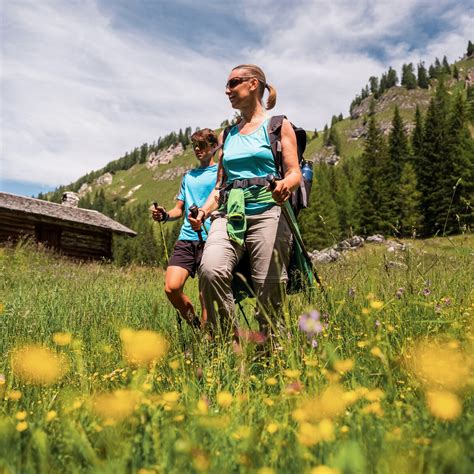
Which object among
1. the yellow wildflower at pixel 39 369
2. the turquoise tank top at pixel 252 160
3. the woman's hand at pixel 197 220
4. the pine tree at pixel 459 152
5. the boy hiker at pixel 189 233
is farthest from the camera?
the pine tree at pixel 459 152

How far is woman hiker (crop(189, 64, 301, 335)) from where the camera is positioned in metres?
2.96

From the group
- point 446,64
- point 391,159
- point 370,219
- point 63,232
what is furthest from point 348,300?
point 446,64

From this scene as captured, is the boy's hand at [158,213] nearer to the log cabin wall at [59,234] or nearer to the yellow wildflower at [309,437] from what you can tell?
the yellow wildflower at [309,437]

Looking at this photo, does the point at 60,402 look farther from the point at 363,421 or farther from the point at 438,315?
the point at 438,315

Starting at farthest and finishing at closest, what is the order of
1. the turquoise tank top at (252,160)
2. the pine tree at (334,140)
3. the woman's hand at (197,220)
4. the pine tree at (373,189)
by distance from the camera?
1. the pine tree at (334,140)
2. the pine tree at (373,189)
3. the woman's hand at (197,220)
4. the turquoise tank top at (252,160)

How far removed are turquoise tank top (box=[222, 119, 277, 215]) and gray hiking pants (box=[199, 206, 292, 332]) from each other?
0.11 meters

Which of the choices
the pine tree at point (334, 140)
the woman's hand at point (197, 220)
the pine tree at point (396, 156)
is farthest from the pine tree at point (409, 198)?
the pine tree at point (334, 140)

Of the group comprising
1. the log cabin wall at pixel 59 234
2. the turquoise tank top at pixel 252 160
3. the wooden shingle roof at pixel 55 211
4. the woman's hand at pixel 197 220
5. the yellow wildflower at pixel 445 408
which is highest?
the wooden shingle roof at pixel 55 211

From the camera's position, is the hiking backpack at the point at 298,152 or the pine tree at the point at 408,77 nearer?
the hiking backpack at the point at 298,152

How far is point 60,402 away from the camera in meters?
1.72

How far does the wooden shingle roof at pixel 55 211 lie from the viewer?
24.8 metres

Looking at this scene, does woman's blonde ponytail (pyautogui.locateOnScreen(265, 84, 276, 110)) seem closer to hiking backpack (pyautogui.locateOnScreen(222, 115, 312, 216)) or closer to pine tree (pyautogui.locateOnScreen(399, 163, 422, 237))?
hiking backpack (pyautogui.locateOnScreen(222, 115, 312, 216))

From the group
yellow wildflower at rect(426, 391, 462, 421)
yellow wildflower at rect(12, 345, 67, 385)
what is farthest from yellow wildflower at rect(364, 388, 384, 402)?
yellow wildflower at rect(12, 345, 67, 385)

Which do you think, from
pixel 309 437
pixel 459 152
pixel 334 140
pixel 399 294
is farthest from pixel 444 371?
pixel 334 140
